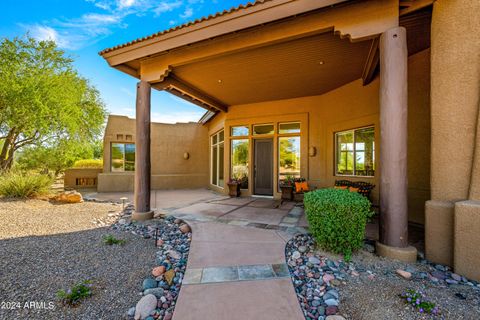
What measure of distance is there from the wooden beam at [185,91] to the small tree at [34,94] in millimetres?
5257

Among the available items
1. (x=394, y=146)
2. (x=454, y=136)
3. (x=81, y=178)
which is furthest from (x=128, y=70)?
(x=81, y=178)

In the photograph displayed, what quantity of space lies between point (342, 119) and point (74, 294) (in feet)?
21.6

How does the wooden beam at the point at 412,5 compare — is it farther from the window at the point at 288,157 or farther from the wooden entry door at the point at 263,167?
the wooden entry door at the point at 263,167

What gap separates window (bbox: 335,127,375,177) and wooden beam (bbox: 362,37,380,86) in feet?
4.09

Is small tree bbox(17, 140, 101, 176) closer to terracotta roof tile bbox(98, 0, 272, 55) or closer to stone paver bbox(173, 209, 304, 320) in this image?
terracotta roof tile bbox(98, 0, 272, 55)

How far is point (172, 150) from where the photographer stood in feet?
36.6

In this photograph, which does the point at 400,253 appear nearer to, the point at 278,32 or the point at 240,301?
the point at 240,301

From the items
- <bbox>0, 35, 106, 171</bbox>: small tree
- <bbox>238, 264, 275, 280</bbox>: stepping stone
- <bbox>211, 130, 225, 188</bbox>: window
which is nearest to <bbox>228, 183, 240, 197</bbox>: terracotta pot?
<bbox>211, 130, 225, 188</bbox>: window

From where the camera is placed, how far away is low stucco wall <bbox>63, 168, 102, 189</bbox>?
10.0 metres

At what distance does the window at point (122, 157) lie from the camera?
10570mm

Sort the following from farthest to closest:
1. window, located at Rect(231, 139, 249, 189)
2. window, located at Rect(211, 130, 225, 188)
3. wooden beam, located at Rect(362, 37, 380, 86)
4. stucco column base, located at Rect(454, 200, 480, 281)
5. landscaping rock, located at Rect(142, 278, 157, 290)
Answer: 1. window, located at Rect(211, 130, 225, 188)
2. window, located at Rect(231, 139, 249, 189)
3. wooden beam, located at Rect(362, 37, 380, 86)
4. stucco column base, located at Rect(454, 200, 480, 281)
5. landscaping rock, located at Rect(142, 278, 157, 290)

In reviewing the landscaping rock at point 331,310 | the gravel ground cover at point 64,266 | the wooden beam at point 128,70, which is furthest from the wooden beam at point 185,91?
the landscaping rock at point 331,310

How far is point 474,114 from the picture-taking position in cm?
259

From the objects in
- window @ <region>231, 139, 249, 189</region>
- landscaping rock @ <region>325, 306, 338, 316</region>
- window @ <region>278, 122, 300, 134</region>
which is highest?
window @ <region>278, 122, 300, 134</region>
